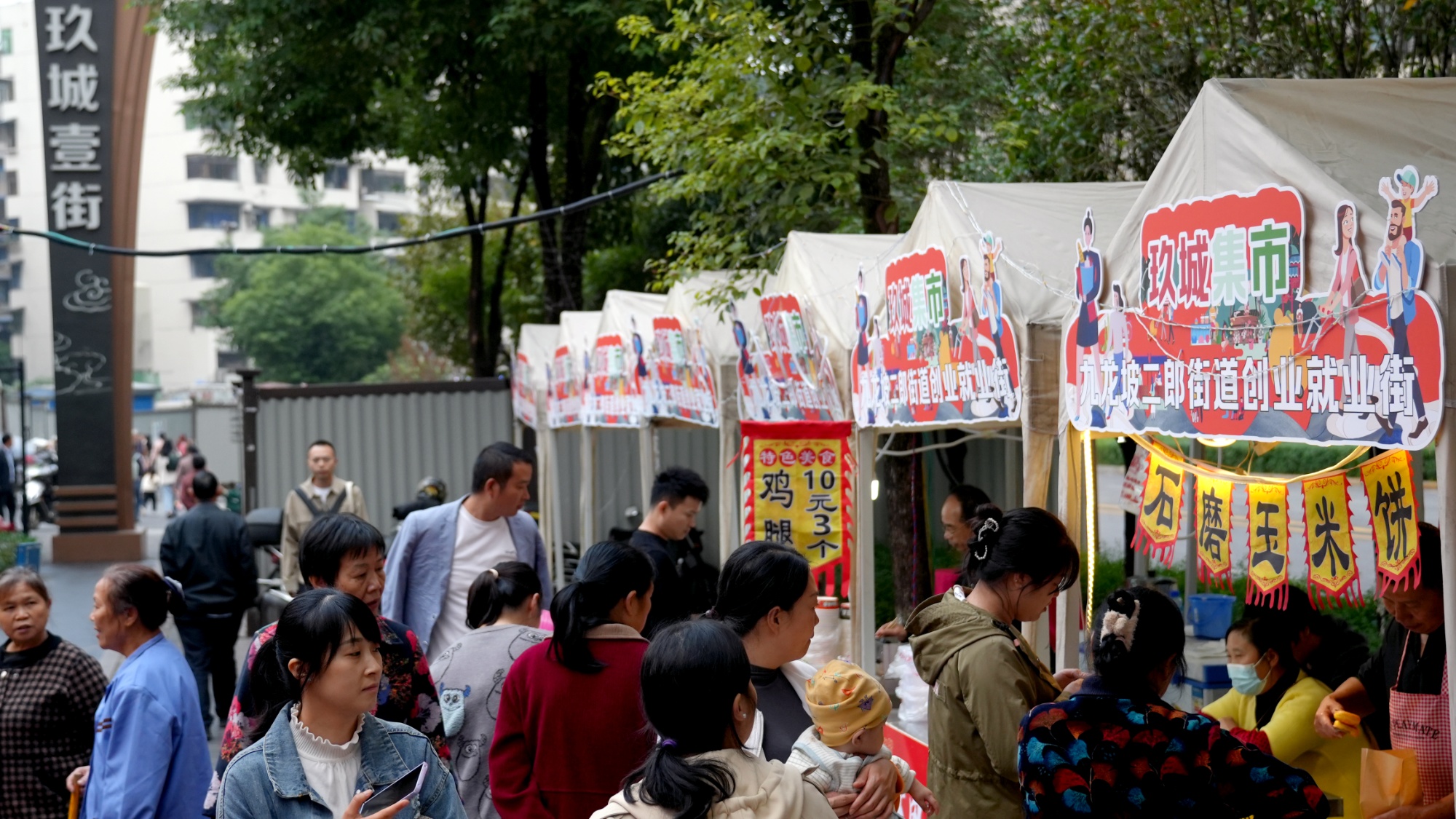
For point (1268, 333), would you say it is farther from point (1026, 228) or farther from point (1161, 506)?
point (1026, 228)

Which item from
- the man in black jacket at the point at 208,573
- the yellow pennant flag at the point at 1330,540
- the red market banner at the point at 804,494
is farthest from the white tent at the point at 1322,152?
the man in black jacket at the point at 208,573

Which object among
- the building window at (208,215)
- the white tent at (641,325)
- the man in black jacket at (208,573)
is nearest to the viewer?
the man in black jacket at (208,573)

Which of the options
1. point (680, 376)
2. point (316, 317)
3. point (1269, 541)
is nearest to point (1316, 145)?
point (1269, 541)

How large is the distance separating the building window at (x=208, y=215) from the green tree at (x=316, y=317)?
63.0 ft

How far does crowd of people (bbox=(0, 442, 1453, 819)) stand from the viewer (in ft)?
8.87

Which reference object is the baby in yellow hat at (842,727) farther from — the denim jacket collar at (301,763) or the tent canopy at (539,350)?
the tent canopy at (539,350)

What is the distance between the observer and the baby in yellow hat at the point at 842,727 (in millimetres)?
2721

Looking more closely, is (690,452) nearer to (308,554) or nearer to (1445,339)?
(308,554)

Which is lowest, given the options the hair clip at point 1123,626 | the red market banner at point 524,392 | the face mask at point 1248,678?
the face mask at point 1248,678

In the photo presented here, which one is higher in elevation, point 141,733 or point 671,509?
point 671,509

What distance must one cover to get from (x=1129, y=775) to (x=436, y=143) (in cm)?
1668

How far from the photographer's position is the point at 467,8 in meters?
15.1

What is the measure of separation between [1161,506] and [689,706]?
2758 mm

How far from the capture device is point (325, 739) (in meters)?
2.80
